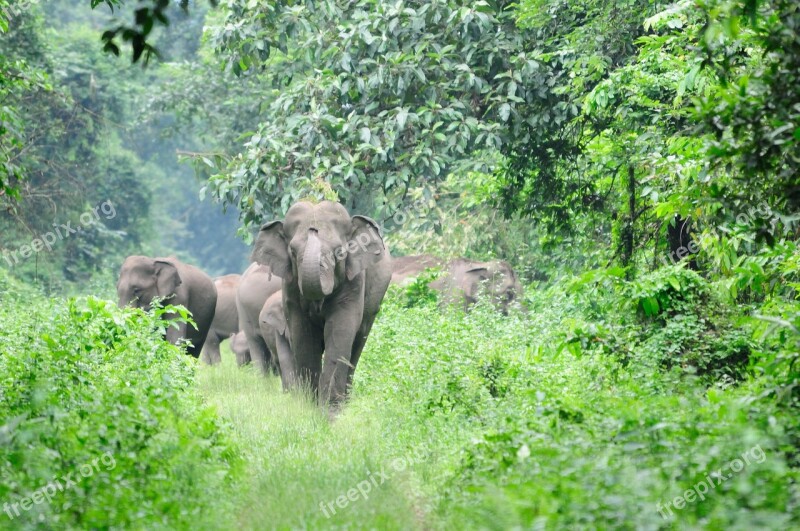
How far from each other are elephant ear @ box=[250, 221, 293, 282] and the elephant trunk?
0.69m

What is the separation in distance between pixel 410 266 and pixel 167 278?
6.86 meters

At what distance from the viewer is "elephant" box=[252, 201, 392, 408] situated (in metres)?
12.0

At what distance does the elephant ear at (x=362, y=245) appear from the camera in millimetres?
12289

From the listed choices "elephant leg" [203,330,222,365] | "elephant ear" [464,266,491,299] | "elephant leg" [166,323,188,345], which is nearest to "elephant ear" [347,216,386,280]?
"elephant leg" [166,323,188,345]

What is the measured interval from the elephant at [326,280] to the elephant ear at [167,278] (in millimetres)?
5396

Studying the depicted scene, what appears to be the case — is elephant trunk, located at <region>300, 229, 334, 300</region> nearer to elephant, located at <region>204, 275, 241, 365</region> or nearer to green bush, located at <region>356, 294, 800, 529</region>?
green bush, located at <region>356, 294, 800, 529</region>

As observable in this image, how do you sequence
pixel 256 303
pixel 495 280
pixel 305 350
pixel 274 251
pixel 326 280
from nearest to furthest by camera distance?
pixel 326 280 < pixel 274 251 < pixel 305 350 < pixel 256 303 < pixel 495 280

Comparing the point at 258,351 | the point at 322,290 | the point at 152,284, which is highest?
the point at 322,290

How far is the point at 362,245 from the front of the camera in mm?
12414

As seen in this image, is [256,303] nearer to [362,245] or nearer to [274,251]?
[274,251]

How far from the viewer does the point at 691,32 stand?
37.9 ft

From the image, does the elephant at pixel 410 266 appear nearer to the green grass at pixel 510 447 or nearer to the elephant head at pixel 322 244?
the elephant head at pixel 322 244

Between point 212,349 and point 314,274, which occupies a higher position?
point 314,274

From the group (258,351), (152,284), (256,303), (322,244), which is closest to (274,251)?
(322,244)
